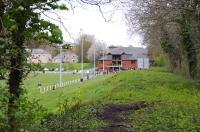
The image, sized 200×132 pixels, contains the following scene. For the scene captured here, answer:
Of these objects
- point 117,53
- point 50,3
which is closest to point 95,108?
point 50,3

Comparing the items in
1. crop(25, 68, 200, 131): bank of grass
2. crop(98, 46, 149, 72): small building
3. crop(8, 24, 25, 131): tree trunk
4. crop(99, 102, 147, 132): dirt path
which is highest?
crop(98, 46, 149, 72): small building

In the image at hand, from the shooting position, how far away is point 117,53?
469 feet

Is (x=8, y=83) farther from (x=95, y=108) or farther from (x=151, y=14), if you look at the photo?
(x=151, y=14)

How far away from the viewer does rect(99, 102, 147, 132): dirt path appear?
1639cm

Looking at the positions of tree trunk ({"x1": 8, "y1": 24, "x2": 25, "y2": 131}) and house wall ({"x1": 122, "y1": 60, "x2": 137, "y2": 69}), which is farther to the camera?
house wall ({"x1": 122, "y1": 60, "x2": 137, "y2": 69})

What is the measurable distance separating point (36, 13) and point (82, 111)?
41.1ft

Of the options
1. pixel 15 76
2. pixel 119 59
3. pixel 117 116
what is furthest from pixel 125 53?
pixel 15 76

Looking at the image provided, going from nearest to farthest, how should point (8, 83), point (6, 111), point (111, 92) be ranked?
point (6, 111) → point (8, 83) → point (111, 92)

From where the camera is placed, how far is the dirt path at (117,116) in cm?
1639

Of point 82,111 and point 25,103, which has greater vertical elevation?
point 25,103

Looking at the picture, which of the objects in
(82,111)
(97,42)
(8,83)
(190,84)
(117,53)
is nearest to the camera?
(8,83)

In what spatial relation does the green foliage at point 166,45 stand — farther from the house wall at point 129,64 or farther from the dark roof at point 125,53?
the house wall at point 129,64

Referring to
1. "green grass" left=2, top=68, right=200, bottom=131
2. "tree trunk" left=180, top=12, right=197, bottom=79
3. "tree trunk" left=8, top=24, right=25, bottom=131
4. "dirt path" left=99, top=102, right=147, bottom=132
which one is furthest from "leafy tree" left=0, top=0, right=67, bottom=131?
"tree trunk" left=180, top=12, right=197, bottom=79

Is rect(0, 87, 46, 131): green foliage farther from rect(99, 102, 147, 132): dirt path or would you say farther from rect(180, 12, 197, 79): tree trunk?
rect(180, 12, 197, 79): tree trunk
